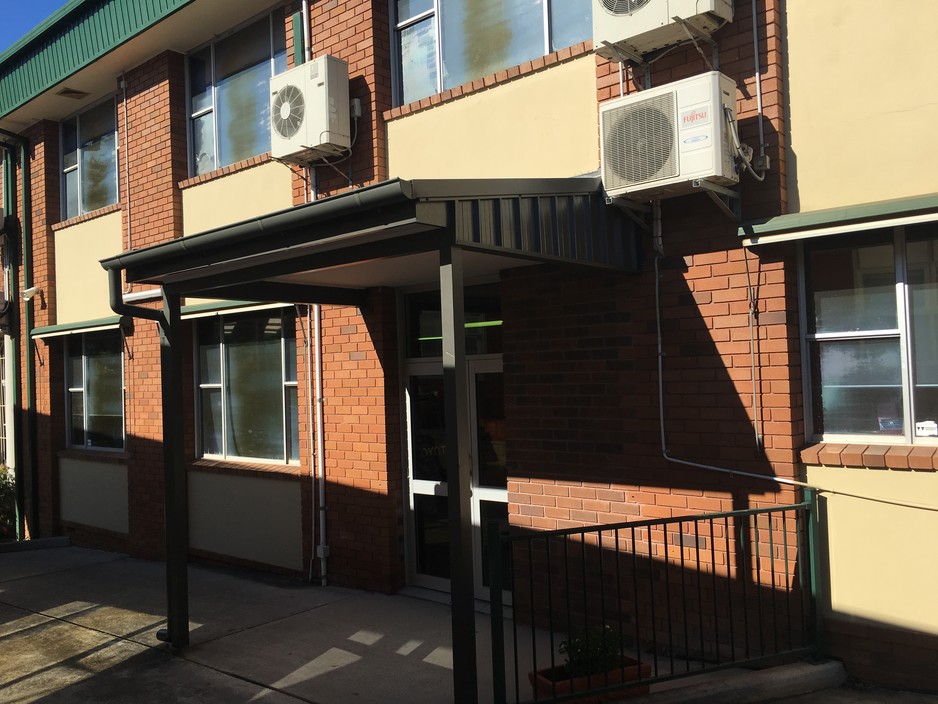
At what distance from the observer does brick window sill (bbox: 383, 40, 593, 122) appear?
573cm

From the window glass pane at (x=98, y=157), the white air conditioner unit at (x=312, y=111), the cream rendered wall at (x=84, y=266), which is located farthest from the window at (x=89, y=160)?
the white air conditioner unit at (x=312, y=111)

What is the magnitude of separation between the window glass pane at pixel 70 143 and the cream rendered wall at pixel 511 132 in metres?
6.20

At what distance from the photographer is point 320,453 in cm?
754

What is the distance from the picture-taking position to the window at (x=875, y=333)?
4645mm

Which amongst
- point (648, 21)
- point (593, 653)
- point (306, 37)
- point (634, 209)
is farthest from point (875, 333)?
point (306, 37)

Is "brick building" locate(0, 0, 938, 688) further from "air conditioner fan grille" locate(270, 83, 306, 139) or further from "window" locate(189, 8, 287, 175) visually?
"air conditioner fan grille" locate(270, 83, 306, 139)

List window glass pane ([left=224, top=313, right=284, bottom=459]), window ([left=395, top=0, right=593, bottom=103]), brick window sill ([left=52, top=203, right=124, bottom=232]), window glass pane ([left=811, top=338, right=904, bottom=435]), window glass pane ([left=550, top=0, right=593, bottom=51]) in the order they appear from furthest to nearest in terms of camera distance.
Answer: brick window sill ([left=52, top=203, right=124, bottom=232]), window glass pane ([left=224, top=313, right=284, bottom=459]), window ([left=395, top=0, right=593, bottom=103]), window glass pane ([left=550, top=0, right=593, bottom=51]), window glass pane ([left=811, top=338, right=904, bottom=435])

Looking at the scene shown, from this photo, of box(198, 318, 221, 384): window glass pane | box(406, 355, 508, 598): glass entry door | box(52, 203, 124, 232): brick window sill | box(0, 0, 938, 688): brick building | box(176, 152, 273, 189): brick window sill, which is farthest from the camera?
box(52, 203, 124, 232): brick window sill

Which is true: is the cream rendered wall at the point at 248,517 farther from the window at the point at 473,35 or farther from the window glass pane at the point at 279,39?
the window glass pane at the point at 279,39

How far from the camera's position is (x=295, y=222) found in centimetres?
452

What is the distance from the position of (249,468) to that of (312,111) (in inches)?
139

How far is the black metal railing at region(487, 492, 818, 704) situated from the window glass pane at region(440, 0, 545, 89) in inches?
141

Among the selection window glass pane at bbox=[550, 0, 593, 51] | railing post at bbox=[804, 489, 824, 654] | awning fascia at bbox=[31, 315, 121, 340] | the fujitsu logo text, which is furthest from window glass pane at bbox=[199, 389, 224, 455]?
railing post at bbox=[804, 489, 824, 654]

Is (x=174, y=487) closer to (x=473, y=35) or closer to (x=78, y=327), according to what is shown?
(x=473, y=35)
